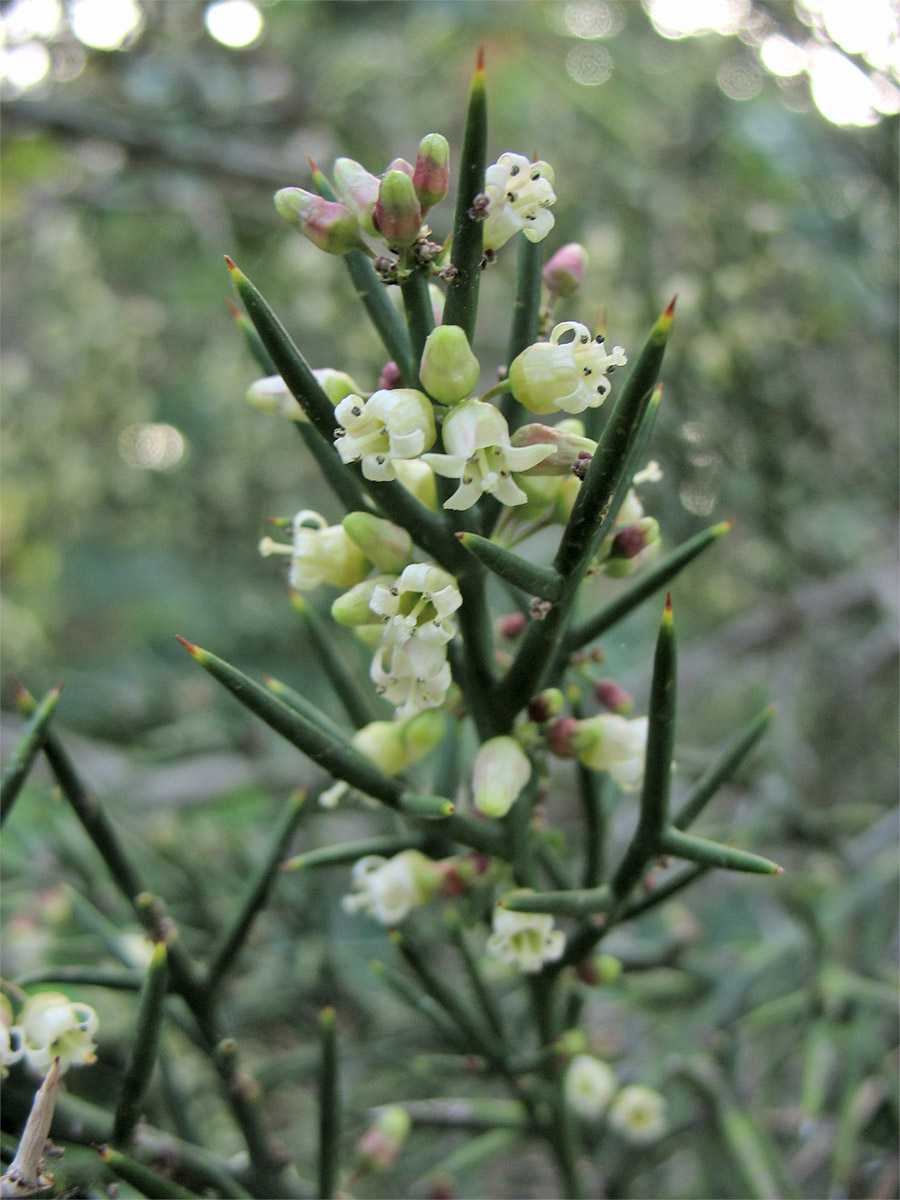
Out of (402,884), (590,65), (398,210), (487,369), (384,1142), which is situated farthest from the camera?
(590,65)

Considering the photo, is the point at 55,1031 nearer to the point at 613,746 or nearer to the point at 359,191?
the point at 613,746

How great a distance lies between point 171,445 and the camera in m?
3.72

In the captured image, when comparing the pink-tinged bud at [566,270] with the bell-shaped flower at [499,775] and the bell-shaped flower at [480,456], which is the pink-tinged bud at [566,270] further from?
the bell-shaped flower at [499,775]

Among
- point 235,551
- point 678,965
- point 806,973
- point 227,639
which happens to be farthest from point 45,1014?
point 235,551

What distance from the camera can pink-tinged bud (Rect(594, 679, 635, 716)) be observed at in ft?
2.83

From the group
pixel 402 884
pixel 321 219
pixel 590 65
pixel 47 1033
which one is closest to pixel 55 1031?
pixel 47 1033

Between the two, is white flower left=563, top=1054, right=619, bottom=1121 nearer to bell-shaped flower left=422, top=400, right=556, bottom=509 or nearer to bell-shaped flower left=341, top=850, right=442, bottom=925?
bell-shaped flower left=341, top=850, right=442, bottom=925

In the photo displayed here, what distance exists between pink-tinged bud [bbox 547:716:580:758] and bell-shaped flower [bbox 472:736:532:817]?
0.05 m

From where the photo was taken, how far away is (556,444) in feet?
2.20

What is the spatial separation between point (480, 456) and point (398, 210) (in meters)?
0.16

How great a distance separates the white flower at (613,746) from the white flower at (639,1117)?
612mm

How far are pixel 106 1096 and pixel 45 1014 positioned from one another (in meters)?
0.82

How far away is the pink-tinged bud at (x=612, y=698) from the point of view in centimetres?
86

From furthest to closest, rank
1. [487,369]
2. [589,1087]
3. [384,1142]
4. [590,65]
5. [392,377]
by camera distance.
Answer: [590,65]
[487,369]
[589,1087]
[384,1142]
[392,377]
